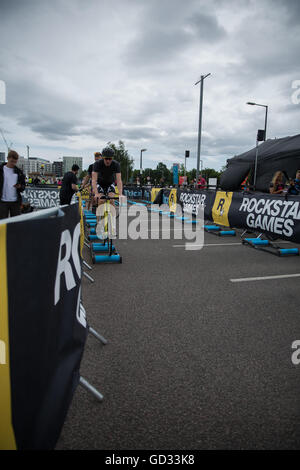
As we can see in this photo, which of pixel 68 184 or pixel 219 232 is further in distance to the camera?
pixel 219 232

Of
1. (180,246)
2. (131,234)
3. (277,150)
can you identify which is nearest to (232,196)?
(180,246)

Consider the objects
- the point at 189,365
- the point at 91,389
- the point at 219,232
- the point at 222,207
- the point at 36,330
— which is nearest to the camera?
the point at 36,330

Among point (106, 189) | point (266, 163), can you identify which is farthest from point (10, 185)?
point (266, 163)

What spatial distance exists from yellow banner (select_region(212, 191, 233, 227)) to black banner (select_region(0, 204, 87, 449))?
8.56 m

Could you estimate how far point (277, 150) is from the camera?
60.6 feet

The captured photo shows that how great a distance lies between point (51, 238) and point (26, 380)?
72 centimetres

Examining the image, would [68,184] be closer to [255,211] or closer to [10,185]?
[10,185]

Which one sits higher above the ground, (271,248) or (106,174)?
(106,174)

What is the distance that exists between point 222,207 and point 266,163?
428 inches

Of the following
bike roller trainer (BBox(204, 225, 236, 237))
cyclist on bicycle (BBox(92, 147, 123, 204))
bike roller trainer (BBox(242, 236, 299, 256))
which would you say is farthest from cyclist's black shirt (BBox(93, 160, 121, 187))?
bike roller trainer (BBox(204, 225, 236, 237))

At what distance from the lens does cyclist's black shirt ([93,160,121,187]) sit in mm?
6496

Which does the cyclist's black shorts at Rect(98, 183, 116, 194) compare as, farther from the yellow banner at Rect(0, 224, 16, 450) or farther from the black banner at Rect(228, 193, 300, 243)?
the yellow banner at Rect(0, 224, 16, 450)

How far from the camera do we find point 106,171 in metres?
6.64

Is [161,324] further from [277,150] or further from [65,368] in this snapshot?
[277,150]
